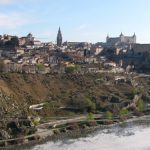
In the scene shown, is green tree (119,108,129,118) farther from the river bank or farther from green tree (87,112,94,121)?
green tree (87,112,94,121)

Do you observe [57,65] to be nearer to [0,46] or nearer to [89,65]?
[89,65]

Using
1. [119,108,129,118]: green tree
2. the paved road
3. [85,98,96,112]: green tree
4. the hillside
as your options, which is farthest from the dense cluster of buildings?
[119,108,129,118]: green tree

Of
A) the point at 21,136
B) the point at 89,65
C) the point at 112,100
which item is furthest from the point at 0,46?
the point at 21,136

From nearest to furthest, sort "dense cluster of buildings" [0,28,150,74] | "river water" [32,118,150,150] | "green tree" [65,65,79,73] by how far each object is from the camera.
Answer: "river water" [32,118,150,150] < "dense cluster of buildings" [0,28,150,74] < "green tree" [65,65,79,73]

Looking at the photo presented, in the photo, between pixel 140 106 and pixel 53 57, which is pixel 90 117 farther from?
pixel 53 57

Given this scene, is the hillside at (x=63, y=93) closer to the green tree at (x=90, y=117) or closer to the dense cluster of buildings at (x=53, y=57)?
the green tree at (x=90, y=117)

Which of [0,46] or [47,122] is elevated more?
[0,46]
